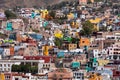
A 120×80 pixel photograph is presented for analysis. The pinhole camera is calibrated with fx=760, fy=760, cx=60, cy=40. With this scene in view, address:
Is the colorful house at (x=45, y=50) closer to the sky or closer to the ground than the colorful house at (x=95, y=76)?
closer to the sky

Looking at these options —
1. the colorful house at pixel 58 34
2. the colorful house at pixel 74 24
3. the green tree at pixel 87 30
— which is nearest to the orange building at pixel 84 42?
the green tree at pixel 87 30

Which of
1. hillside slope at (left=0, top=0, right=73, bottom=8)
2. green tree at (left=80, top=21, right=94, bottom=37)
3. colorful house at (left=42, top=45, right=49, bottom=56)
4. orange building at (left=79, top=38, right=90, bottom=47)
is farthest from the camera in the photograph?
hillside slope at (left=0, top=0, right=73, bottom=8)

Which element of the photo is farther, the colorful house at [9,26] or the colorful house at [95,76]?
the colorful house at [9,26]

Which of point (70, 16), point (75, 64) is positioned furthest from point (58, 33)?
point (75, 64)

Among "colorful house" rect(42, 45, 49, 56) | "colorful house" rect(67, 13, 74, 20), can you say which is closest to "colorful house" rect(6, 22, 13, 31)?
"colorful house" rect(42, 45, 49, 56)

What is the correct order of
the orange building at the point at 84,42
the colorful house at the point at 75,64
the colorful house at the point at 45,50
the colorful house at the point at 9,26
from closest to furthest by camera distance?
1. the colorful house at the point at 75,64
2. the colorful house at the point at 45,50
3. the orange building at the point at 84,42
4. the colorful house at the point at 9,26

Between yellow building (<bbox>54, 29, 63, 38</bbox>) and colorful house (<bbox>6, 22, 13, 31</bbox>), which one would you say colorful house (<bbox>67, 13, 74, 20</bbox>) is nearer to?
yellow building (<bbox>54, 29, 63, 38</bbox>)

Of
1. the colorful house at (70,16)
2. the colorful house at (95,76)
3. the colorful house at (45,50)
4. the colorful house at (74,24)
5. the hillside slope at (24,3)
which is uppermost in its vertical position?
the hillside slope at (24,3)

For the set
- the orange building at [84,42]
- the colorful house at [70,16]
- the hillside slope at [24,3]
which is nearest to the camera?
the orange building at [84,42]

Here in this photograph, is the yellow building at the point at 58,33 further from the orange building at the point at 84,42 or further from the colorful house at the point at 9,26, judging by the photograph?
the orange building at the point at 84,42

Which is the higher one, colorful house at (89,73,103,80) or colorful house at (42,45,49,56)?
colorful house at (42,45,49,56)

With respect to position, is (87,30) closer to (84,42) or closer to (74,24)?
(84,42)
